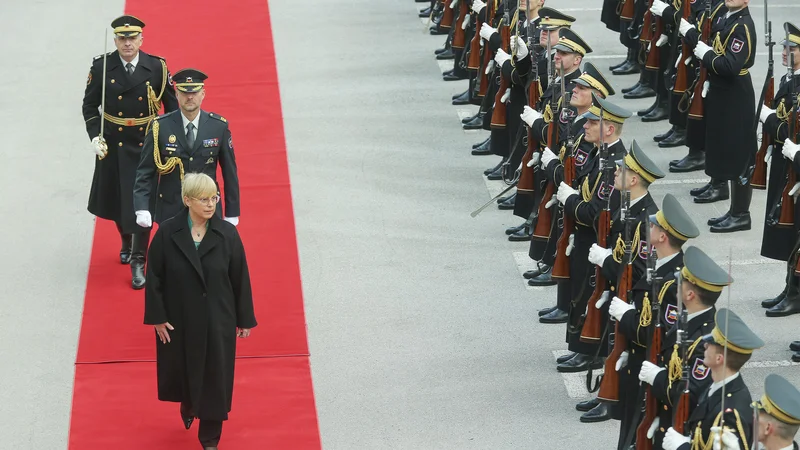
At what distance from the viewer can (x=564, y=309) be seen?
8.15m

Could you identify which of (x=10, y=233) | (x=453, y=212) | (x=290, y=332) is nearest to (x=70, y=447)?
(x=290, y=332)

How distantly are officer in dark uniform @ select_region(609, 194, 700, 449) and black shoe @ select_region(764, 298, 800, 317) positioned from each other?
6.14 ft

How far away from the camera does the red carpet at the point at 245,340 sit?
7.27 metres

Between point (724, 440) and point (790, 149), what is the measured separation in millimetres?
3234

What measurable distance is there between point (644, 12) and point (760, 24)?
2.59 metres

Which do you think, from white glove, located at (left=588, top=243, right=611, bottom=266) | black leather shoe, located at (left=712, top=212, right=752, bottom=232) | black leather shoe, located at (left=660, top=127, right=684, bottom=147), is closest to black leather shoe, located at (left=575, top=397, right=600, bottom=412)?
white glove, located at (left=588, top=243, right=611, bottom=266)

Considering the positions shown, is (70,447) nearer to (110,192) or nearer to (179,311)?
(179,311)

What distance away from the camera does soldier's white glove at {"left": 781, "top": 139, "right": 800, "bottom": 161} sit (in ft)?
26.5

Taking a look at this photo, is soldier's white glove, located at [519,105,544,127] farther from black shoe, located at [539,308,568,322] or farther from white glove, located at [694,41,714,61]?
white glove, located at [694,41,714,61]

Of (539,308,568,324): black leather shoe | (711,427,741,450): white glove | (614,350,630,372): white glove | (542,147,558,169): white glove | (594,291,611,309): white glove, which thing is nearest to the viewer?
(711,427,741,450): white glove

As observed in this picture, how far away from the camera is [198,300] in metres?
6.80

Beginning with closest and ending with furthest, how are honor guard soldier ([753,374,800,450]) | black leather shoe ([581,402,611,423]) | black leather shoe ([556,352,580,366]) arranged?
1. honor guard soldier ([753,374,800,450])
2. black leather shoe ([581,402,611,423])
3. black leather shoe ([556,352,580,366])

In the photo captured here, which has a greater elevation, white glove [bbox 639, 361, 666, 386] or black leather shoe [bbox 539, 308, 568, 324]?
white glove [bbox 639, 361, 666, 386]

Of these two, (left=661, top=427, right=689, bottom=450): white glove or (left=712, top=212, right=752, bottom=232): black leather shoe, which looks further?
(left=712, top=212, right=752, bottom=232): black leather shoe
